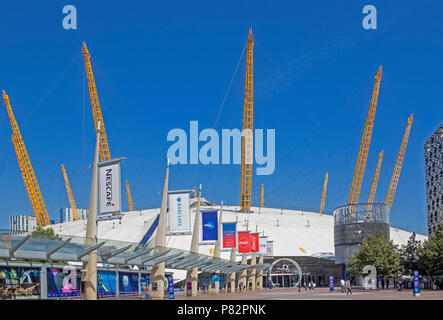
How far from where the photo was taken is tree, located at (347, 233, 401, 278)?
79438 mm

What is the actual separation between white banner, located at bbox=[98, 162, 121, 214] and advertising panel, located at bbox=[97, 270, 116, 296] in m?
25.7

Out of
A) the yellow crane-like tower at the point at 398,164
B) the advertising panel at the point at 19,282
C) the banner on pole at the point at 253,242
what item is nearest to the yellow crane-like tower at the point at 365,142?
the yellow crane-like tower at the point at 398,164

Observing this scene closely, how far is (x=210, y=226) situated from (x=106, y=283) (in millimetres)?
11925

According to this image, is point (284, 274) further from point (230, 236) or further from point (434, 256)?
point (230, 236)

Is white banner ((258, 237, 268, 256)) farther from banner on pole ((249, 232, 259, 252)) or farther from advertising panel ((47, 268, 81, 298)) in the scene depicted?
advertising panel ((47, 268, 81, 298))

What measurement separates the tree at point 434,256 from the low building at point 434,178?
4341cm

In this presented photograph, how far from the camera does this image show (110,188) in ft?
111

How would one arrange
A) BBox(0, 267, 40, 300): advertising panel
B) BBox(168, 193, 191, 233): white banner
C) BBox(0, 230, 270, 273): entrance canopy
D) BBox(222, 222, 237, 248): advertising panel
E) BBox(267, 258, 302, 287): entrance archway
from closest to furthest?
BBox(0, 230, 270, 273): entrance canopy
BBox(0, 267, 40, 300): advertising panel
BBox(168, 193, 191, 233): white banner
BBox(222, 222, 237, 248): advertising panel
BBox(267, 258, 302, 287): entrance archway

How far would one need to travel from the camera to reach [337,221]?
9625 centimetres

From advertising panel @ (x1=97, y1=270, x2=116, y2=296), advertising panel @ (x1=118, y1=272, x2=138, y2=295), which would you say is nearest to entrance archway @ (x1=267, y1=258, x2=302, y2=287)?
advertising panel @ (x1=118, y1=272, x2=138, y2=295)

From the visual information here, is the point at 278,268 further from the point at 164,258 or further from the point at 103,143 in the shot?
the point at 164,258

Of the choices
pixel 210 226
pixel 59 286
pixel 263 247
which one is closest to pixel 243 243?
pixel 210 226

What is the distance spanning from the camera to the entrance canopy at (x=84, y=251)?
2814 cm
